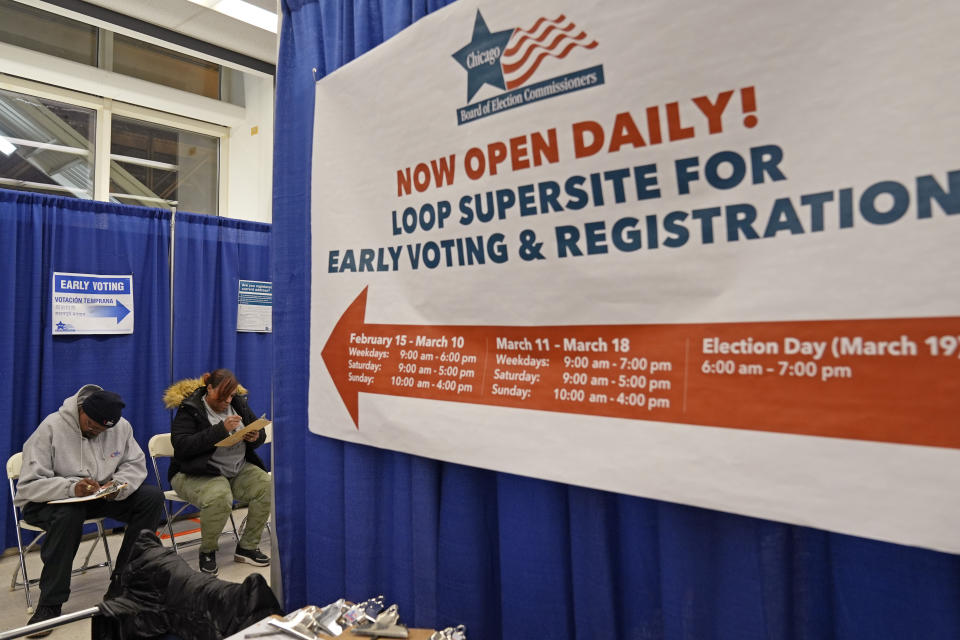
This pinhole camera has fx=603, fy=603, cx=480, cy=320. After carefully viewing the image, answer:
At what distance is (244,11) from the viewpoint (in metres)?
4.88

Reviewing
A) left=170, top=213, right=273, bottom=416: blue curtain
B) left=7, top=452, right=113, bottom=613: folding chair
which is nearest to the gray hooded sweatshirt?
left=7, top=452, right=113, bottom=613: folding chair

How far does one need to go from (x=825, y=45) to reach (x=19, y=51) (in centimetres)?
674

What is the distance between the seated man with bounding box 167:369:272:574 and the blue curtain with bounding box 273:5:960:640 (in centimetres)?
187

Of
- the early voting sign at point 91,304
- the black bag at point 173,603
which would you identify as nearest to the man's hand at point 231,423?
the early voting sign at point 91,304

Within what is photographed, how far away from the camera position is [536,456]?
4.37ft

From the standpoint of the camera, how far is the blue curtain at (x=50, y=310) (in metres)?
4.03

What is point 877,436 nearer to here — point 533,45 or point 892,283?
point 892,283

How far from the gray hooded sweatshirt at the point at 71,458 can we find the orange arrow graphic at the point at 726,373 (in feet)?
8.72

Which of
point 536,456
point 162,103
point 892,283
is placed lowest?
point 536,456

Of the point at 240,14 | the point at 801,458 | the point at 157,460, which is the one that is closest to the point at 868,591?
the point at 801,458

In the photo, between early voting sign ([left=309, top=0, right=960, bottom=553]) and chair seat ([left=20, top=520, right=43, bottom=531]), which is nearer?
early voting sign ([left=309, top=0, right=960, bottom=553])

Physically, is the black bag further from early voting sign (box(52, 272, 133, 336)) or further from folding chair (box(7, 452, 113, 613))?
early voting sign (box(52, 272, 133, 336))

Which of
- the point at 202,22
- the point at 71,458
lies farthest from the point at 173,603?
the point at 202,22

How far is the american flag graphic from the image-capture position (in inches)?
50.9
